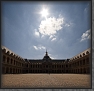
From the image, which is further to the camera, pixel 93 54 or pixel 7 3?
pixel 7 3

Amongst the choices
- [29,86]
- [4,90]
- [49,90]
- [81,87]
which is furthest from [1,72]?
[81,87]

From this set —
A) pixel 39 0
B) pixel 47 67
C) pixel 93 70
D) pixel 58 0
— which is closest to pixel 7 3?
pixel 39 0

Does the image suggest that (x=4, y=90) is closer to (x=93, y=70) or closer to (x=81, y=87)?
(x=81, y=87)

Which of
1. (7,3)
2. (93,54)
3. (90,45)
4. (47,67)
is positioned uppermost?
(7,3)

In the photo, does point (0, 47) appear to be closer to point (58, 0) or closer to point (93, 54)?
point (58, 0)

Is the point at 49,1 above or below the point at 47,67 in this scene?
above

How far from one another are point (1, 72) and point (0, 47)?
2460 millimetres

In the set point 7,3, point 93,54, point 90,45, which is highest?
point 7,3

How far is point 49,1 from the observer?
14820mm

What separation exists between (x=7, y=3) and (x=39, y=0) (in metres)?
3.25

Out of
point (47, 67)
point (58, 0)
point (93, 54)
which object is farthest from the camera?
point (47, 67)

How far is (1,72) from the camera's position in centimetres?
1435

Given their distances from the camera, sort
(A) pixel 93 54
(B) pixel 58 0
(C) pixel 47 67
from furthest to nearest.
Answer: (C) pixel 47 67, (B) pixel 58 0, (A) pixel 93 54

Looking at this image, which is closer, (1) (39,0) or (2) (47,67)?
(1) (39,0)
